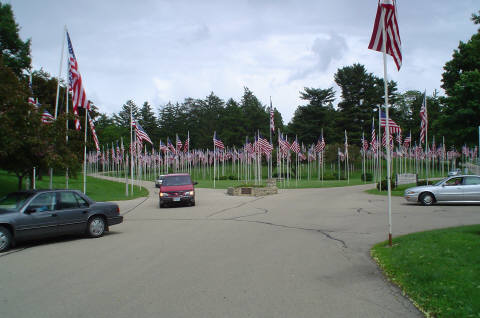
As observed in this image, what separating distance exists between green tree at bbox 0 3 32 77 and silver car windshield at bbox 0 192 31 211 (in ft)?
101

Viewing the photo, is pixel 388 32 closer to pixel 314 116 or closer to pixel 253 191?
pixel 253 191

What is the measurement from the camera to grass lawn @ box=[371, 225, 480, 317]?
16.0 ft

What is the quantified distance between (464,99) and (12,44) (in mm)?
42335

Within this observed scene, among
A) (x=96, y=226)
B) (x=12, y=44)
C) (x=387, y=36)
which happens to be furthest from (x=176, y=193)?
(x=12, y=44)

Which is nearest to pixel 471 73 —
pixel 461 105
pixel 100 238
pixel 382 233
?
pixel 461 105

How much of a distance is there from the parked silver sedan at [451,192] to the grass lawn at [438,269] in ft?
31.9

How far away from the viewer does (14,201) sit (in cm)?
1020

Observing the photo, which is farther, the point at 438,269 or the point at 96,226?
the point at 96,226

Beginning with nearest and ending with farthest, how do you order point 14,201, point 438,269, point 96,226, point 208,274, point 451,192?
point 438,269
point 208,274
point 14,201
point 96,226
point 451,192

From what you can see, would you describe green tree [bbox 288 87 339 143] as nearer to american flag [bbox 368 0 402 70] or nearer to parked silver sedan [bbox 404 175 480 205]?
parked silver sedan [bbox 404 175 480 205]

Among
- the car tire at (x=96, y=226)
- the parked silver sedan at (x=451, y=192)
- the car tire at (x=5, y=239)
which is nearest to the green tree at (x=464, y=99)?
the parked silver sedan at (x=451, y=192)

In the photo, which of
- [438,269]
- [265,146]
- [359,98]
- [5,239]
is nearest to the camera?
[438,269]

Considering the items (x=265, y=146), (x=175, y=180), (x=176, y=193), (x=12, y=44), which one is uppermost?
(x=12, y=44)

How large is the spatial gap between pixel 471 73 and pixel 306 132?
51.1 m
